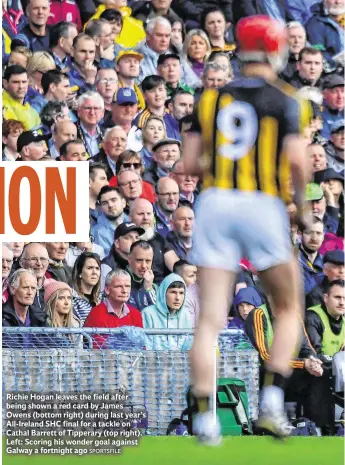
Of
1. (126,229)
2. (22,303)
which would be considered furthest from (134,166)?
(22,303)

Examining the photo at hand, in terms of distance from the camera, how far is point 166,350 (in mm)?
7594

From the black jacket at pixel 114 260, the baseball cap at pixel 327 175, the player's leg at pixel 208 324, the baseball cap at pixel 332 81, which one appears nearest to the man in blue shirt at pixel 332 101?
the baseball cap at pixel 332 81

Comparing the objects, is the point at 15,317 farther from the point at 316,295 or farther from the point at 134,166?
the point at 316,295

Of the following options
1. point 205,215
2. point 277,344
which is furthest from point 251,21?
point 277,344

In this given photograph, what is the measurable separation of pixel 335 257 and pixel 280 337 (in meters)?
1.15

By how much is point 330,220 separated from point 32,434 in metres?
1.77

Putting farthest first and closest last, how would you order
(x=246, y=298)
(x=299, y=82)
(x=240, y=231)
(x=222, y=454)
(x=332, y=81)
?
(x=332, y=81), (x=299, y=82), (x=246, y=298), (x=222, y=454), (x=240, y=231)

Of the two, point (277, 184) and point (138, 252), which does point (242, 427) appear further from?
point (277, 184)

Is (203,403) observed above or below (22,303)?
below

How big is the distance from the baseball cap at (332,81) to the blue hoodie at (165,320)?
118 centimetres

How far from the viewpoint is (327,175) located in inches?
293

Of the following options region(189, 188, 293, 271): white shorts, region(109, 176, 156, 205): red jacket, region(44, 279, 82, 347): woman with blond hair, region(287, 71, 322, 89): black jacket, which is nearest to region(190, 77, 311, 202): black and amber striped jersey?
region(189, 188, 293, 271): white shorts

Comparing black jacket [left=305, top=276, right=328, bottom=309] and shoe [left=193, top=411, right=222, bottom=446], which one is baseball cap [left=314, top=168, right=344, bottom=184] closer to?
black jacket [left=305, top=276, right=328, bottom=309]

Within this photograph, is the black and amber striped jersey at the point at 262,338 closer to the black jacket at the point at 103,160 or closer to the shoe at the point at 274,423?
the shoe at the point at 274,423
